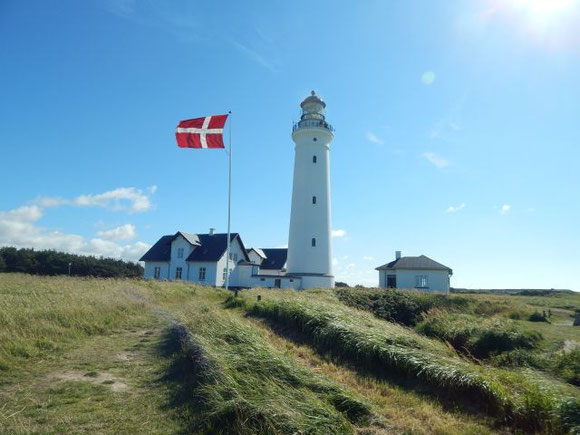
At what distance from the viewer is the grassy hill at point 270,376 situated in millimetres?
4664

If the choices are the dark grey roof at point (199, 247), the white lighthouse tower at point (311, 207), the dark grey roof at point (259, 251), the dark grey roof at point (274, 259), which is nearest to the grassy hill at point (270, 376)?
the white lighthouse tower at point (311, 207)

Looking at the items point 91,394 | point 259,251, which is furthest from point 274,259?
point 91,394

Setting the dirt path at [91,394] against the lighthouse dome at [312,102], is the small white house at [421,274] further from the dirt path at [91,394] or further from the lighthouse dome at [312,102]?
the dirt path at [91,394]

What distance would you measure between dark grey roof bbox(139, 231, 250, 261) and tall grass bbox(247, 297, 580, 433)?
1066 inches

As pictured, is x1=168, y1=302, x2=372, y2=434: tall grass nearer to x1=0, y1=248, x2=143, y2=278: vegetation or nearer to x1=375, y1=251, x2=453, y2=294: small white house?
x1=375, y1=251, x2=453, y2=294: small white house

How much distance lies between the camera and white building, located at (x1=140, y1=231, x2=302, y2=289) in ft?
119

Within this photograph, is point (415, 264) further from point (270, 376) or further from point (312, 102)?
point (270, 376)

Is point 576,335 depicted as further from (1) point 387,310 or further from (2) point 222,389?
(2) point 222,389

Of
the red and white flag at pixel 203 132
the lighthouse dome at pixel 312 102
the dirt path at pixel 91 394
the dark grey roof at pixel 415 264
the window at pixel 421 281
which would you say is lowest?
the dirt path at pixel 91 394

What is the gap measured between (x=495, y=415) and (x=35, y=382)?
7.07m

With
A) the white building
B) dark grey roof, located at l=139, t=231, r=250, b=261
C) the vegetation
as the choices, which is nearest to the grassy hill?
the white building

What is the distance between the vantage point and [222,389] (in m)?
5.14

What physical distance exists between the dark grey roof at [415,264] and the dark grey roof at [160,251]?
22352 mm

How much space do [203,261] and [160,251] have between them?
6.84m
